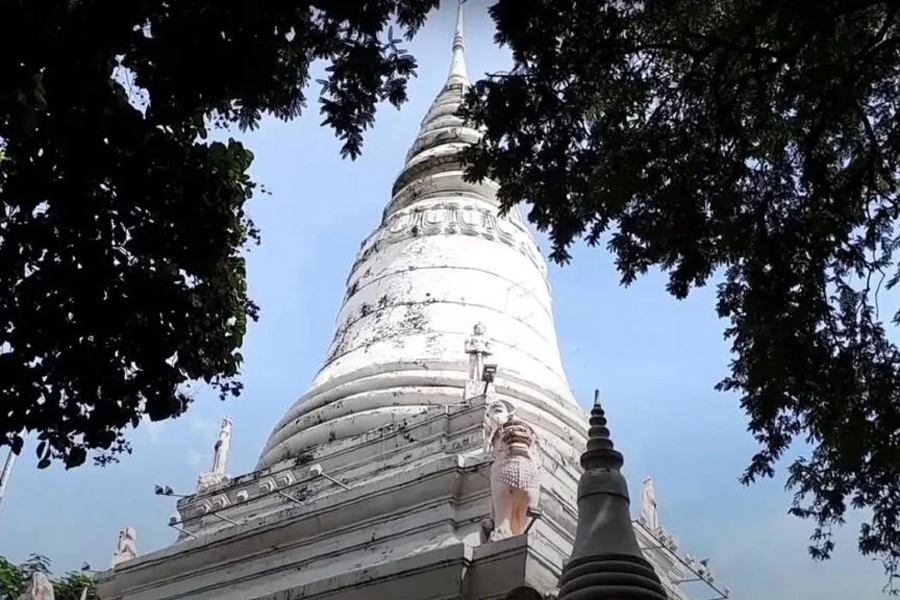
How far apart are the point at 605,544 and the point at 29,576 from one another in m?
15.6

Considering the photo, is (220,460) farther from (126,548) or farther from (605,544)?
(605,544)

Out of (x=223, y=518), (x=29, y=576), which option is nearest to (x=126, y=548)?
(x=223, y=518)

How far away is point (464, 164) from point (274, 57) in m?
2.19

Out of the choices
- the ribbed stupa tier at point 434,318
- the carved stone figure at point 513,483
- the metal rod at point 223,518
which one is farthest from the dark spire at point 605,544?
the metal rod at point 223,518

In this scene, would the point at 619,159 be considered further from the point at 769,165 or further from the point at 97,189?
the point at 97,189

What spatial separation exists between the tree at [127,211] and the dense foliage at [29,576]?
1307 centimetres

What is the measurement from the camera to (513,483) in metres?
8.12

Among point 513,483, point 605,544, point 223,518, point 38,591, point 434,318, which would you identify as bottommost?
point 605,544

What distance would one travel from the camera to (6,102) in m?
4.17

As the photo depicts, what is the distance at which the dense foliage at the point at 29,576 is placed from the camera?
18.4 meters

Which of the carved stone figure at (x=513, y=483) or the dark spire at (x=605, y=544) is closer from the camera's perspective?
the dark spire at (x=605, y=544)

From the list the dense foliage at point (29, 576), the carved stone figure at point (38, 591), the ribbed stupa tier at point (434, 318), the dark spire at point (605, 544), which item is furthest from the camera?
the dense foliage at point (29, 576)

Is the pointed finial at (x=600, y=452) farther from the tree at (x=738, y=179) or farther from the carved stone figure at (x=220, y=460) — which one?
the carved stone figure at (x=220, y=460)

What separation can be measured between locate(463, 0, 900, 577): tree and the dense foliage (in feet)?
44.5
